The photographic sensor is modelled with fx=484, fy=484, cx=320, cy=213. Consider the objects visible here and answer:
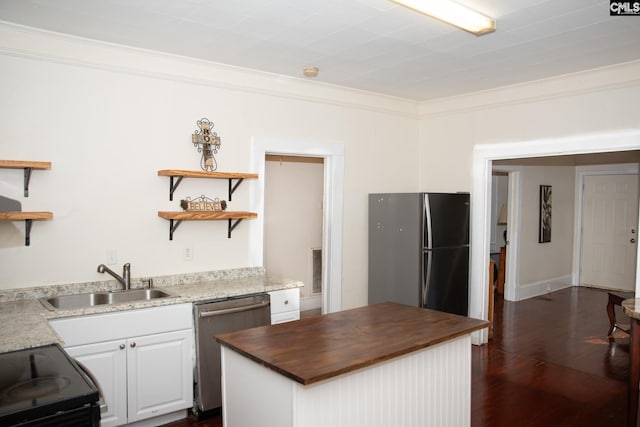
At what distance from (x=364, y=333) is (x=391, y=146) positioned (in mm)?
3068

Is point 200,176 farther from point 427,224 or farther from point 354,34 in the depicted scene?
point 427,224

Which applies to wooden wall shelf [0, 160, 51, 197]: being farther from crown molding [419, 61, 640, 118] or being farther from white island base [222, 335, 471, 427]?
crown molding [419, 61, 640, 118]

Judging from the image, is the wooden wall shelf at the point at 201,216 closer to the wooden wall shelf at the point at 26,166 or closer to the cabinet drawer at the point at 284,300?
the cabinet drawer at the point at 284,300

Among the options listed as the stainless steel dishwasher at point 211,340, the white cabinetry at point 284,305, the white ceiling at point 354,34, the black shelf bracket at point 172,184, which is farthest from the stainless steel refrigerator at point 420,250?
the black shelf bracket at point 172,184

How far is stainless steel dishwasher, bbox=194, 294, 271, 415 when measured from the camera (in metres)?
3.22

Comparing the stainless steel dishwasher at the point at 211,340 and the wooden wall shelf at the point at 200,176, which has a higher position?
the wooden wall shelf at the point at 200,176

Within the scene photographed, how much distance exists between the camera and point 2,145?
Result: 298 centimetres

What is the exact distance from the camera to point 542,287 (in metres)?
7.55

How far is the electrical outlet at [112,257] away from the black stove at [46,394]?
1551mm

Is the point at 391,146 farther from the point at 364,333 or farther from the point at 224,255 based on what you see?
the point at 364,333

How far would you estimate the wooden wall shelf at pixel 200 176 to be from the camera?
3490 millimetres

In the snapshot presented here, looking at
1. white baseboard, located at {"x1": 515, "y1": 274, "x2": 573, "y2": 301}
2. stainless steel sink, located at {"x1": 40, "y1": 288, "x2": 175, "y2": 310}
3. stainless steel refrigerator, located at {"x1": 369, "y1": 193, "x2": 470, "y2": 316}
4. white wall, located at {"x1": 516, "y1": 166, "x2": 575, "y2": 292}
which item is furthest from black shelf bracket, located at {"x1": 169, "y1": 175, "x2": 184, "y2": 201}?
white baseboard, located at {"x1": 515, "y1": 274, "x2": 573, "y2": 301}

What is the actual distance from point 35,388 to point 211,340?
5.59ft

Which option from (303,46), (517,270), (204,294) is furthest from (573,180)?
(204,294)
